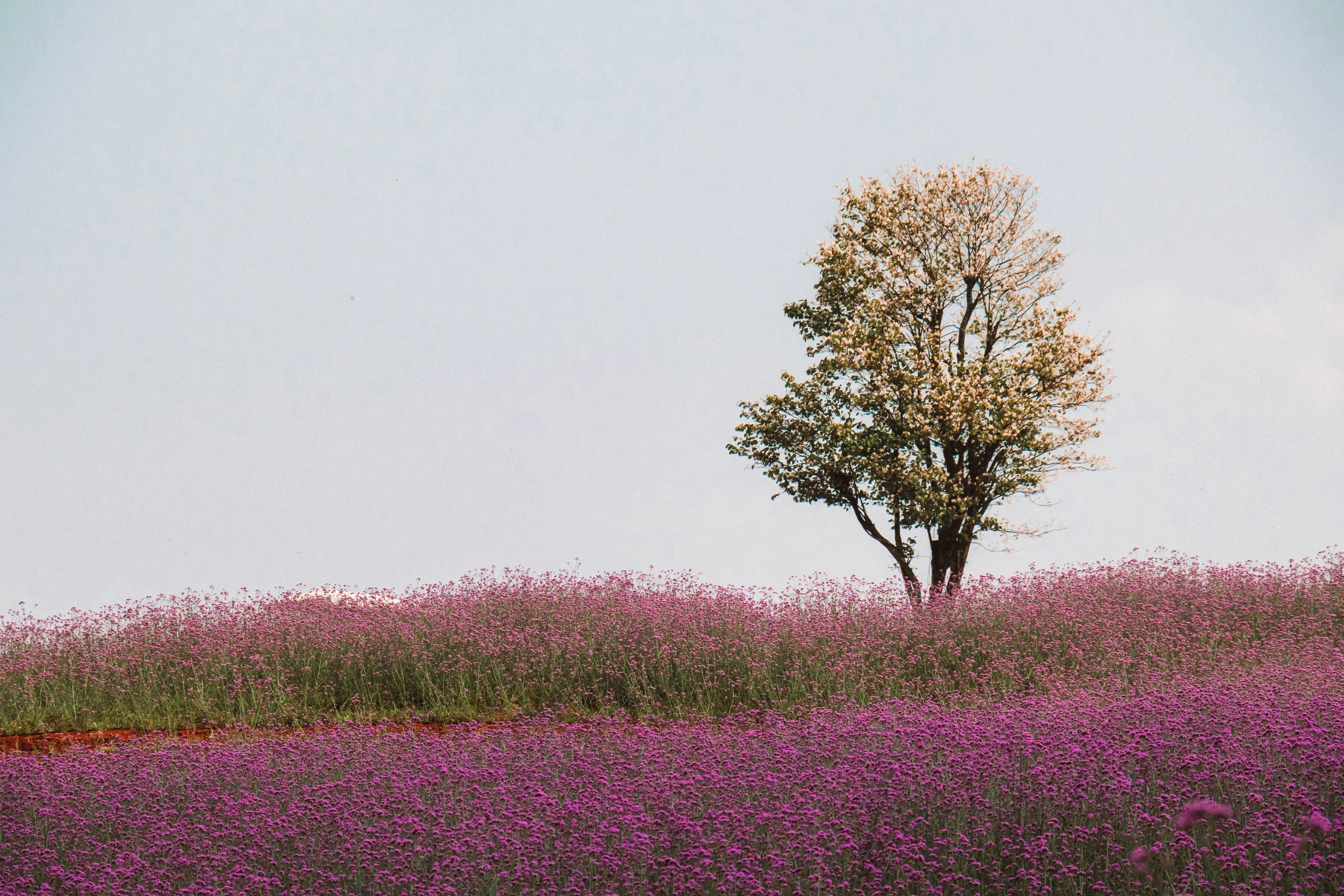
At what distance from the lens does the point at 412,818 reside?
570 centimetres

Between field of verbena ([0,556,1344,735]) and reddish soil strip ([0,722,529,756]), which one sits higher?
field of verbena ([0,556,1344,735])

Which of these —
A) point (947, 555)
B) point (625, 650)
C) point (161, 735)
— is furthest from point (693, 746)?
point (947, 555)

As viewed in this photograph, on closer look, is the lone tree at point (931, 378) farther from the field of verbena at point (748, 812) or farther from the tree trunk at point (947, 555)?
the field of verbena at point (748, 812)

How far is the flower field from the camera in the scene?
513cm

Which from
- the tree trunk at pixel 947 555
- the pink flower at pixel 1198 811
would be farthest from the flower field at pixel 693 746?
the tree trunk at pixel 947 555

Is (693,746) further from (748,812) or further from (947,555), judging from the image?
(947,555)

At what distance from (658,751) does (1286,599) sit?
10785 millimetres

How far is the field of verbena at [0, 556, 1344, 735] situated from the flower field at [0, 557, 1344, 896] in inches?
2.0

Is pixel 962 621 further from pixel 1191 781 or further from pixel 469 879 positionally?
pixel 469 879

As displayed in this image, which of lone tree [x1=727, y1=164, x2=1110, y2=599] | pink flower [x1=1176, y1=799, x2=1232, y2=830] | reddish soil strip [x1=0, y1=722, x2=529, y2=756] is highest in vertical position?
lone tree [x1=727, y1=164, x2=1110, y2=599]

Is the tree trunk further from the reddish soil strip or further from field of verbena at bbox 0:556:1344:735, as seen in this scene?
the reddish soil strip

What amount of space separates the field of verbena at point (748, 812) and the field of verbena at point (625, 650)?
9.85 feet

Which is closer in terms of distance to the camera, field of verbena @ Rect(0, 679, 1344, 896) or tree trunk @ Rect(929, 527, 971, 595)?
field of verbena @ Rect(0, 679, 1344, 896)

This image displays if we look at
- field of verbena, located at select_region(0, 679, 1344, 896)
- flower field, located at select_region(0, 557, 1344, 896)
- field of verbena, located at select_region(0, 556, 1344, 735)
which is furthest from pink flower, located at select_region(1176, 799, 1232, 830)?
field of verbena, located at select_region(0, 556, 1344, 735)
